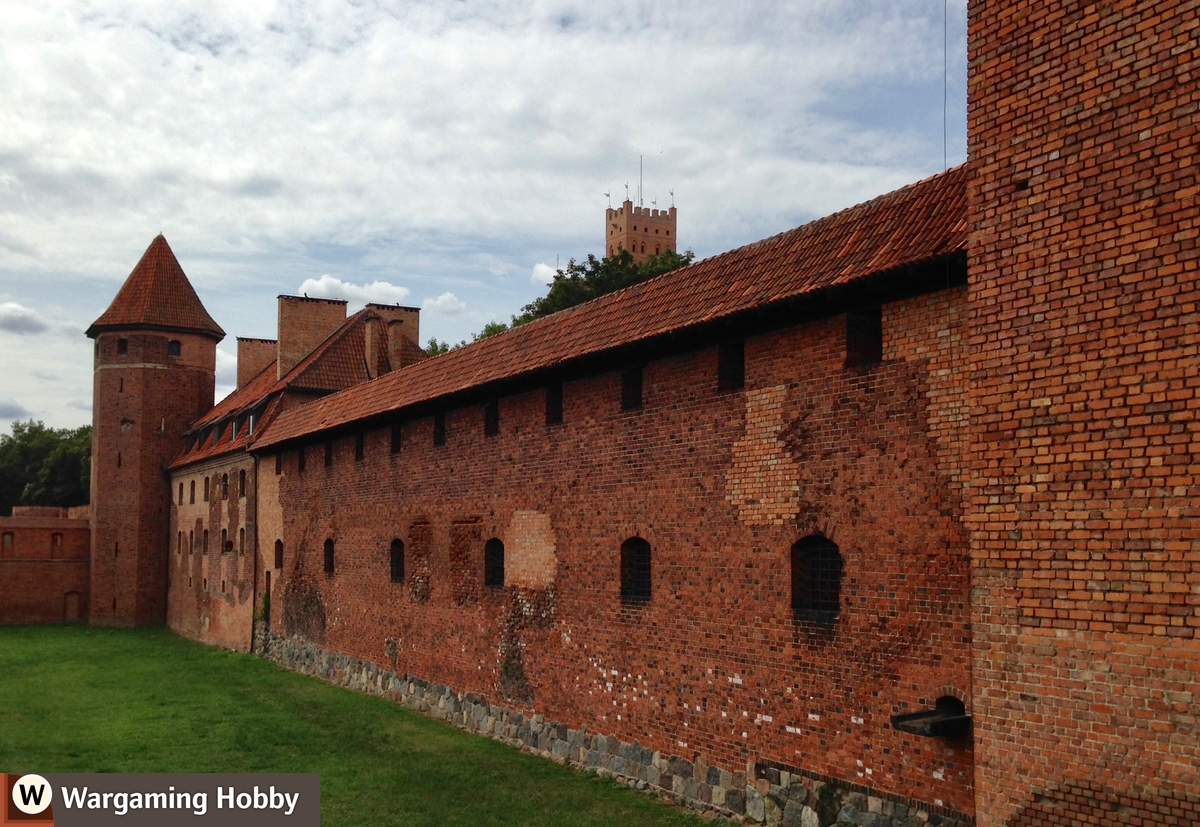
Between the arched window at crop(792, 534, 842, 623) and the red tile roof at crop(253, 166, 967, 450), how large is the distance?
2.32m

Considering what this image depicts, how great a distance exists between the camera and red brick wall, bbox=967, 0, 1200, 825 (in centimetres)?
668

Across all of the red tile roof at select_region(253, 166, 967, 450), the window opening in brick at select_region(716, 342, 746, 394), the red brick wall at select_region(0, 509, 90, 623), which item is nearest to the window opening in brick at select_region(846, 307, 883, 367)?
the red tile roof at select_region(253, 166, 967, 450)

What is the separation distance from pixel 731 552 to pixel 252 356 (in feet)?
103

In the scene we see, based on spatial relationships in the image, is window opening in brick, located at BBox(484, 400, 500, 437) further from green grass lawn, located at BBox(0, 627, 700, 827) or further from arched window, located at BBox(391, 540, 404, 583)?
green grass lawn, located at BBox(0, 627, 700, 827)

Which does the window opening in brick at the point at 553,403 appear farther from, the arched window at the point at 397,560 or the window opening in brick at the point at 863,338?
the arched window at the point at 397,560

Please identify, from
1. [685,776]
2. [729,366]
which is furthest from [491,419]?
[685,776]

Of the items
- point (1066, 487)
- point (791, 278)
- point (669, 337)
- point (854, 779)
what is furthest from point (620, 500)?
point (1066, 487)

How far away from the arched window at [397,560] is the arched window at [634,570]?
23.8ft

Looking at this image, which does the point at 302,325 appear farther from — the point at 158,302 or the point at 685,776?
the point at 685,776

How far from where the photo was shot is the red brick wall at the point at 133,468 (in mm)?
38844

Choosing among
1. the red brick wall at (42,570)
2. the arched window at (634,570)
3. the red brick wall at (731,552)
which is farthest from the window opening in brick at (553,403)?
the red brick wall at (42,570)

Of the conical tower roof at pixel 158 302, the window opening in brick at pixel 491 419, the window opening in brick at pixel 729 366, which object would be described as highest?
the conical tower roof at pixel 158 302

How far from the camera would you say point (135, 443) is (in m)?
38.9

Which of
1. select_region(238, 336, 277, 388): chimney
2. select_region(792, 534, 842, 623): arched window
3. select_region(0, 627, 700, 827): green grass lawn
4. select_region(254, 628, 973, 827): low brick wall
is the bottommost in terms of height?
select_region(0, 627, 700, 827): green grass lawn
